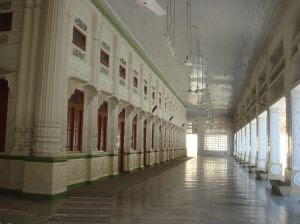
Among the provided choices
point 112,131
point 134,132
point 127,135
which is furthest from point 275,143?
point 112,131

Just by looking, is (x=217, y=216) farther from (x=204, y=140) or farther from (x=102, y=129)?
(x=204, y=140)

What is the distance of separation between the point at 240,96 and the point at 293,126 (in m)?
17.2

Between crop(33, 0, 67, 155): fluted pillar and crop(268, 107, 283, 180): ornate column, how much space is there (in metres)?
8.24

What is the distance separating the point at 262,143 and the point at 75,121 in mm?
9686

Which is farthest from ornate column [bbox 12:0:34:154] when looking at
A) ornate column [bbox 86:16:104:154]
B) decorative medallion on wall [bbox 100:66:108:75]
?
decorative medallion on wall [bbox 100:66:108:75]

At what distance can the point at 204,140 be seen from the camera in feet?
134

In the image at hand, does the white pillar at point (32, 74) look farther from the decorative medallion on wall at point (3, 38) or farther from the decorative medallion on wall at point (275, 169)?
the decorative medallion on wall at point (275, 169)

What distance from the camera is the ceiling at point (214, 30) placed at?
954 centimetres

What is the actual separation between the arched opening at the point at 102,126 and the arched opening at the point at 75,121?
4.63 ft

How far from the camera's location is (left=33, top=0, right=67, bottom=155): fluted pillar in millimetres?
7336

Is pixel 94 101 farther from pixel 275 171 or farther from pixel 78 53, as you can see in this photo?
pixel 275 171

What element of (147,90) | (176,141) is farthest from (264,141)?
(176,141)

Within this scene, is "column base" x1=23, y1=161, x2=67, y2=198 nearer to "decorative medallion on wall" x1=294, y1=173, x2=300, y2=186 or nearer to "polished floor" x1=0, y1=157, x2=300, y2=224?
"polished floor" x1=0, y1=157, x2=300, y2=224

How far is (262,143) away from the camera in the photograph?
1539 centimetres
